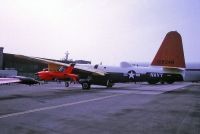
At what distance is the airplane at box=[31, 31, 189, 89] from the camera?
1372 inches

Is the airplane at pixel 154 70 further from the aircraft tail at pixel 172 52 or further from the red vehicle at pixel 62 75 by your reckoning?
the red vehicle at pixel 62 75

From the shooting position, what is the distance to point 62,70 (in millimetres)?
39250

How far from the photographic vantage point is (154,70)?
36344 mm

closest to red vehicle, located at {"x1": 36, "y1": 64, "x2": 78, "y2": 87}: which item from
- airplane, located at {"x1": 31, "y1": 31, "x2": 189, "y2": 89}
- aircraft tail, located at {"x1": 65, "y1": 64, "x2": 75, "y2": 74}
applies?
aircraft tail, located at {"x1": 65, "y1": 64, "x2": 75, "y2": 74}

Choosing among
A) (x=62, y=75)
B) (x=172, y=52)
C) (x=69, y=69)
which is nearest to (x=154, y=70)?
(x=172, y=52)

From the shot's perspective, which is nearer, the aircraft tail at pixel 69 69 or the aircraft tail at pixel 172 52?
the aircraft tail at pixel 172 52

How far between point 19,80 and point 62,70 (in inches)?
582

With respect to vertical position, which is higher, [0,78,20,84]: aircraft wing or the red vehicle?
the red vehicle

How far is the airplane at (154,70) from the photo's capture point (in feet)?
114

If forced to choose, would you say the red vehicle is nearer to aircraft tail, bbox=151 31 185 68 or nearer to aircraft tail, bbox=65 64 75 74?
aircraft tail, bbox=65 64 75 74

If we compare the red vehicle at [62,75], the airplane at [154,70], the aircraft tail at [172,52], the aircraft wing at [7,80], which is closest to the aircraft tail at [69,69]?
the red vehicle at [62,75]

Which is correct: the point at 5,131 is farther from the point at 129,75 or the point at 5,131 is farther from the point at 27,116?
the point at 129,75

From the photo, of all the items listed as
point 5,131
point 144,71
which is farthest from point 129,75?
point 5,131

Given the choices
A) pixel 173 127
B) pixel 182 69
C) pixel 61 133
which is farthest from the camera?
pixel 182 69
